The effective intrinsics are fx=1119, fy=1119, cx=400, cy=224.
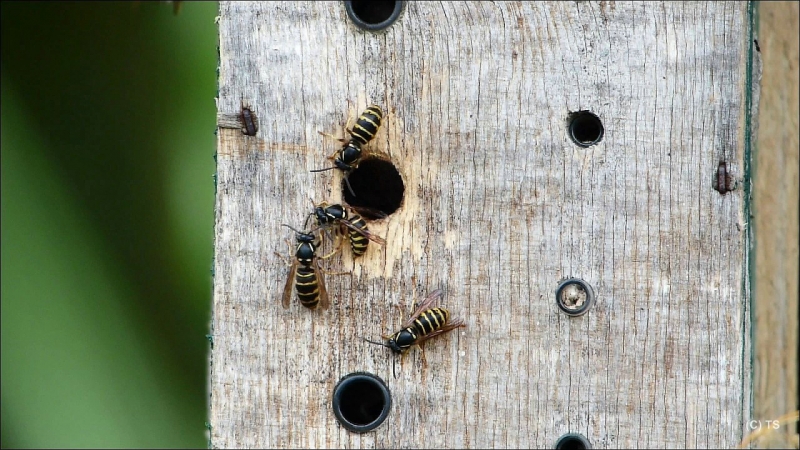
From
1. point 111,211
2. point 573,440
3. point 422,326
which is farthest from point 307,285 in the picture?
point 111,211

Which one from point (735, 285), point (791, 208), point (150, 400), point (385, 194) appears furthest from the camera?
point (150, 400)

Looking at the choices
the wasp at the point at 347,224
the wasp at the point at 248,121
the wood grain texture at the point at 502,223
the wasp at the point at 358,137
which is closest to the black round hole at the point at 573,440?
the wood grain texture at the point at 502,223

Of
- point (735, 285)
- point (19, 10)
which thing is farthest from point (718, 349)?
point (19, 10)

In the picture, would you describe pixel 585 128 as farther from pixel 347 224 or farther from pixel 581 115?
pixel 347 224

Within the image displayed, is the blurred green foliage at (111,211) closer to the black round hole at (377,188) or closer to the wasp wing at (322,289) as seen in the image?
the black round hole at (377,188)

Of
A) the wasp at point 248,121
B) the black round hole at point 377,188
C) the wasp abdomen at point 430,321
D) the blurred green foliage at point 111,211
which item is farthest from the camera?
the blurred green foliage at point 111,211

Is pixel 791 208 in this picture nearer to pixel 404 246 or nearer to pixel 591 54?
pixel 591 54
